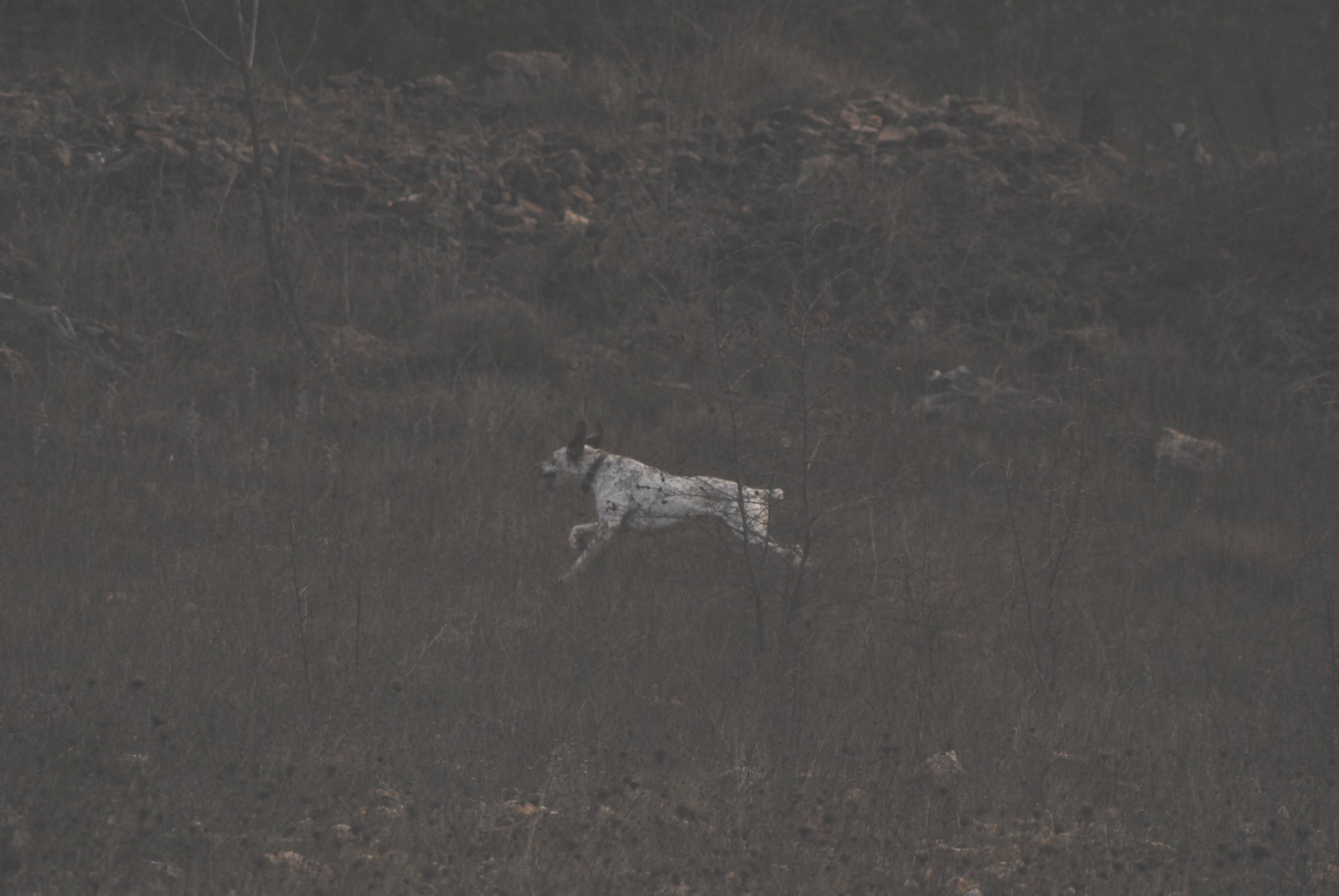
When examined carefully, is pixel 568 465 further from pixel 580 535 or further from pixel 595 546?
pixel 595 546

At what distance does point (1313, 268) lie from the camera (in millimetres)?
12820

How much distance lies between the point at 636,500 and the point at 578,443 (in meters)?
0.48

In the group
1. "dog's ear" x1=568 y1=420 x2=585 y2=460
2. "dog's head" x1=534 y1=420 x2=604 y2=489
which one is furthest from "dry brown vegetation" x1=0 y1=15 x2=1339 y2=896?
"dog's ear" x1=568 y1=420 x2=585 y2=460

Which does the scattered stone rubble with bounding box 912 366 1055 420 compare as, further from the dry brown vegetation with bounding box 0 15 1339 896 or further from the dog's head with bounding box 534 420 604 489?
the dog's head with bounding box 534 420 604 489

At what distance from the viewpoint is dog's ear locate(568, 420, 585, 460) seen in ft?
23.3

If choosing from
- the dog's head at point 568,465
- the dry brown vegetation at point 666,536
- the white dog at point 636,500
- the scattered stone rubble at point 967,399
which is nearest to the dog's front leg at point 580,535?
the white dog at point 636,500

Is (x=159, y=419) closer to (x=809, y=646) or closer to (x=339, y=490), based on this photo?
(x=339, y=490)

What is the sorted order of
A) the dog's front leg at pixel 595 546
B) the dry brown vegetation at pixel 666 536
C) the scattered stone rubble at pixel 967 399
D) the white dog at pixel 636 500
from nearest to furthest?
the dry brown vegetation at pixel 666 536
the white dog at pixel 636 500
the dog's front leg at pixel 595 546
the scattered stone rubble at pixel 967 399

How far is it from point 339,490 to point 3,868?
5139mm

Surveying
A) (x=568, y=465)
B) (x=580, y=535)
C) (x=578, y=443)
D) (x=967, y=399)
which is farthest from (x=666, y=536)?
(x=967, y=399)

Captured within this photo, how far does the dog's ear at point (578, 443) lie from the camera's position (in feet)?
23.3

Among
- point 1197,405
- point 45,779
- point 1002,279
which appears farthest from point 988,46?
point 45,779

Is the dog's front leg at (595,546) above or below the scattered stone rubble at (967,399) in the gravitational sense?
above

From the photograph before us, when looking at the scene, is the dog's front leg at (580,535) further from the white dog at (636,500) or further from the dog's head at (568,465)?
the dog's head at (568,465)
